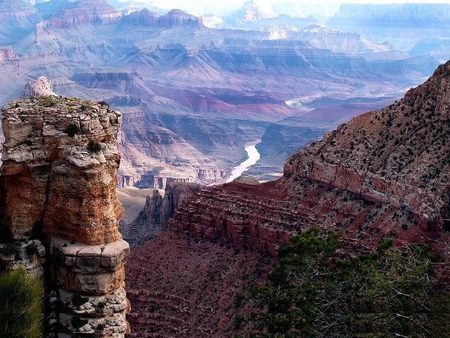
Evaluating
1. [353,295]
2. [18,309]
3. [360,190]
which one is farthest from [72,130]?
[360,190]

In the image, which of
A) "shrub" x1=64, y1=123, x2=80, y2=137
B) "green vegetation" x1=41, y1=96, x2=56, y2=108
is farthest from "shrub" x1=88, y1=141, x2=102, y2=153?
"green vegetation" x1=41, y1=96, x2=56, y2=108

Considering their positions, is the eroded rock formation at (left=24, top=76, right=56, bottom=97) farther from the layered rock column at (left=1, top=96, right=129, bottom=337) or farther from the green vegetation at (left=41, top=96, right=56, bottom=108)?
the layered rock column at (left=1, top=96, right=129, bottom=337)

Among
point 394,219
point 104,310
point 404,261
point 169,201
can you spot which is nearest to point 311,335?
point 404,261

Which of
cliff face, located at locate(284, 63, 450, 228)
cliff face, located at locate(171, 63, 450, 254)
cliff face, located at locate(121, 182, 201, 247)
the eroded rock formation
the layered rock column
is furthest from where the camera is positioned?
the eroded rock formation

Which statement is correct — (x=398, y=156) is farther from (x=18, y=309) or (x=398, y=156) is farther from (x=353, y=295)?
(x=18, y=309)

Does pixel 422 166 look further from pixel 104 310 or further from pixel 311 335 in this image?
pixel 104 310

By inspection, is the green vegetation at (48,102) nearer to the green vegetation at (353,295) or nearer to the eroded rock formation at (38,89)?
the green vegetation at (353,295)
